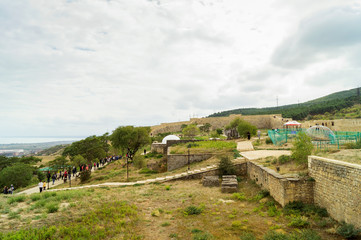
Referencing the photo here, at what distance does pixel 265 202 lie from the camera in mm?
8539

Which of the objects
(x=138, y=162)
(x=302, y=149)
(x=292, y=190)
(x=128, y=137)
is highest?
(x=128, y=137)

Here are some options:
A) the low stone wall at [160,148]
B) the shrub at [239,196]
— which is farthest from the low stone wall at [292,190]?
the low stone wall at [160,148]

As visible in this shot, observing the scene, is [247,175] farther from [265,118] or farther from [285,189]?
[265,118]

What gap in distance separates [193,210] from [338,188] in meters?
5.00

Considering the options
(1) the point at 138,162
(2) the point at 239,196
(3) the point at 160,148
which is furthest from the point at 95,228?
(3) the point at 160,148

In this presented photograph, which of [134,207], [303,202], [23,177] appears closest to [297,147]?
[303,202]

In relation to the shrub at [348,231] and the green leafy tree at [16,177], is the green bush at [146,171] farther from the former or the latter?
the green leafy tree at [16,177]

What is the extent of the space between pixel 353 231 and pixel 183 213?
532 cm

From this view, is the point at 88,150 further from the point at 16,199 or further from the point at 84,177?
the point at 16,199

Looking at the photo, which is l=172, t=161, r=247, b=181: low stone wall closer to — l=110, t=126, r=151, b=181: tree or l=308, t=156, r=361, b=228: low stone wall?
A: l=308, t=156, r=361, b=228: low stone wall

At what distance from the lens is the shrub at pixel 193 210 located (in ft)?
26.4

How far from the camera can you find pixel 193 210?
8.17 metres

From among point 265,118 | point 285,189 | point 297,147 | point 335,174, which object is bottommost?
point 285,189

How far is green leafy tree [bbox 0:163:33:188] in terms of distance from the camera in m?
25.4
